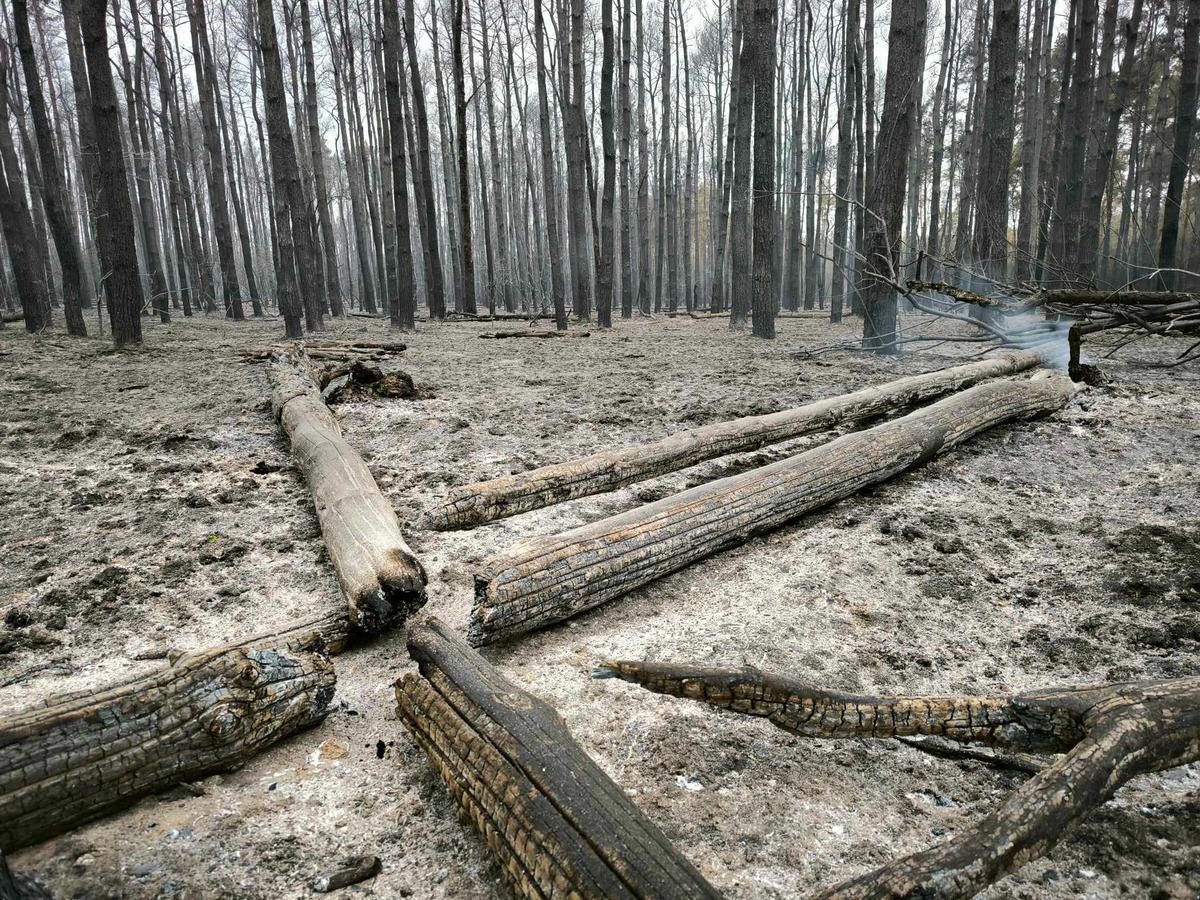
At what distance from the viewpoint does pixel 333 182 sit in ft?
138

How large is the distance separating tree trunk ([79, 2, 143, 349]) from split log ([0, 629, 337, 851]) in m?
8.53

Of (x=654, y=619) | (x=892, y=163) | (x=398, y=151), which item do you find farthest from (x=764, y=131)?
(x=654, y=619)

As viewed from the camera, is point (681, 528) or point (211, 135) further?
point (211, 135)

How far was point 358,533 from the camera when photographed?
238cm

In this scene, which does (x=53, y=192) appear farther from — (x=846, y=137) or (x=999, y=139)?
(x=846, y=137)

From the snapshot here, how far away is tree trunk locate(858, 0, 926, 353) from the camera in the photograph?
7434 mm

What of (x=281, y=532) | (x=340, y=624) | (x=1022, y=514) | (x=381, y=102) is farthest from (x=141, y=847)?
(x=381, y=102)

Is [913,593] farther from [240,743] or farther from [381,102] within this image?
[381,102]

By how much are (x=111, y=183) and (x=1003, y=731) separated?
9.95 meters

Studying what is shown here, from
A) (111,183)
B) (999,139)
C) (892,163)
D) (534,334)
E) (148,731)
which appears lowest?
(148,731)

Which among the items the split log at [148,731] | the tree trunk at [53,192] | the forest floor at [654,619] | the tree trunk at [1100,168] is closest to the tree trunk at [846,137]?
the tree trunk at [1100,168]

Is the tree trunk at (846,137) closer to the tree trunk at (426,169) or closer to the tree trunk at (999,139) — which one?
the tree trunk at (999,139)

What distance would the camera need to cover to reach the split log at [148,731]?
49.7 inches

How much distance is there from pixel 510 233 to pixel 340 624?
30.4m
